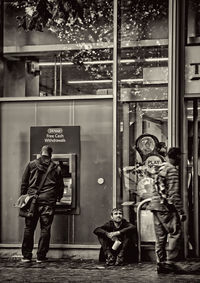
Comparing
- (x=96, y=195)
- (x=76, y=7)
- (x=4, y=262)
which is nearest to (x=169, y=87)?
(x=96, y=195)

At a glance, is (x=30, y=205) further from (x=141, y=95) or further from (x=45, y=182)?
(x=141, y=95)

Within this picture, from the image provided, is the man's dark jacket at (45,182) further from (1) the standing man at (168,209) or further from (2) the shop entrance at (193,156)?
(2) the shop entrance at (193,156)

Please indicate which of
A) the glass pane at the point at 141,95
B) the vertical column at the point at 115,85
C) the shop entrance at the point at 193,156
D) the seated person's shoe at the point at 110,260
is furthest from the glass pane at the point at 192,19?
the seated person's shoe at the point at 110,260

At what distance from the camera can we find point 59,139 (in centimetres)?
1291

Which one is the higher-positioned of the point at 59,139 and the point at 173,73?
the point at 173,73

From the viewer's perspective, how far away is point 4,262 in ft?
40.6

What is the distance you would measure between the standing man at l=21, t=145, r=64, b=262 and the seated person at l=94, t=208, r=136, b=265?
34.3 inches

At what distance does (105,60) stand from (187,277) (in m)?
4.28

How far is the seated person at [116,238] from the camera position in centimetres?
1176

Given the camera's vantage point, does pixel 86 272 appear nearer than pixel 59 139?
Yes

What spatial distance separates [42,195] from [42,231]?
1.95ft

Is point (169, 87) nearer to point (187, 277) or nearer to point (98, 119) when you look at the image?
point (98, 119)

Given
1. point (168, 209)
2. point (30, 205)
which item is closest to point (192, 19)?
point (168, 209)

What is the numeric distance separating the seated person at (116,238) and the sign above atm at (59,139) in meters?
1.54
